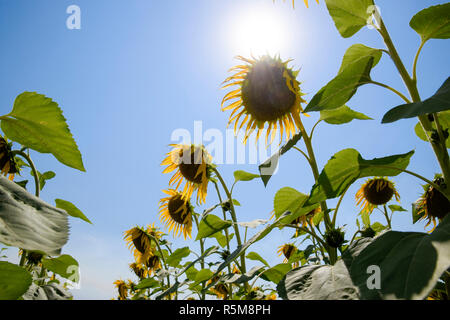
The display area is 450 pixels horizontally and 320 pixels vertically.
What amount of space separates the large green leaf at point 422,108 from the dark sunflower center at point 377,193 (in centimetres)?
284

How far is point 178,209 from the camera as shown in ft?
10.8

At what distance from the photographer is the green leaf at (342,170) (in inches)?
37.6

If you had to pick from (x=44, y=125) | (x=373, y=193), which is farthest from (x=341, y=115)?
(x=373, y=193)

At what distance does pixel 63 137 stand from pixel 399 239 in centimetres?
90

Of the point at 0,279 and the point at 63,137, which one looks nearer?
the point at 0,279

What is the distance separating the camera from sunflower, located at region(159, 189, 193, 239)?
130 inches

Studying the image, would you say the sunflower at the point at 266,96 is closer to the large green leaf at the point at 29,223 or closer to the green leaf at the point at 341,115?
the green leaf at the point at 341,115

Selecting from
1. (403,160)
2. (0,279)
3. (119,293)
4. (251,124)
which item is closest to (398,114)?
(403,160)

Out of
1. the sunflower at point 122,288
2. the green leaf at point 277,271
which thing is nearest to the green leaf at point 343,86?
the green leaf at point 277,271

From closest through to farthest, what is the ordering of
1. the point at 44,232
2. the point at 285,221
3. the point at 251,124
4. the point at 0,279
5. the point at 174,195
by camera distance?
1. the point at 44,232
2. the point at 0,279
3. the point at 285,221
4. the point at 251,124
5. the point at 174,195

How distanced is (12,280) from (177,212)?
109 inches

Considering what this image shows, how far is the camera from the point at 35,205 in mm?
512
